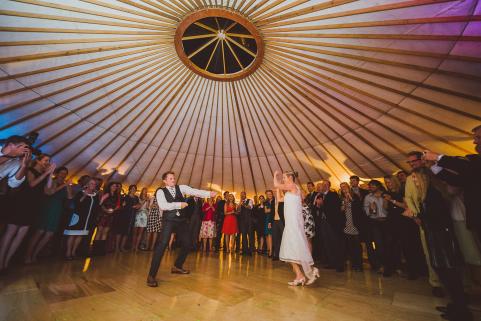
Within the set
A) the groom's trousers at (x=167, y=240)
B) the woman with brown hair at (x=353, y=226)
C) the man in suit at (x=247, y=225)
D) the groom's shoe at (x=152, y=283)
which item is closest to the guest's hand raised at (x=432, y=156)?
the woman with brown hair at (x=353, y=226)

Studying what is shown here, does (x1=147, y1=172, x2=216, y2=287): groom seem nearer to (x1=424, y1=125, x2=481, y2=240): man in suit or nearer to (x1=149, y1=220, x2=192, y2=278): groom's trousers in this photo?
(x1=149, y1=220, x2=192, y2=278): groom's trousers

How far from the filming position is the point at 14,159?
2701mm

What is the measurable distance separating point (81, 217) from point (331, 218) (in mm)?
4985

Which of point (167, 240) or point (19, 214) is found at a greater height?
point (19, 214)

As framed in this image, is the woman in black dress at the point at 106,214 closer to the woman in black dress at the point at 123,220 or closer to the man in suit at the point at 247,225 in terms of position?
the woman in black dress at the point at 123,220

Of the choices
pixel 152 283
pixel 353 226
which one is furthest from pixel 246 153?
pixel 152 283

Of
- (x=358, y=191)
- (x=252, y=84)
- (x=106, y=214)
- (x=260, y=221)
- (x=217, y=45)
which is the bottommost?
(x=106, y=214)

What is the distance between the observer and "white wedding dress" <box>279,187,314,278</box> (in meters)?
2.89

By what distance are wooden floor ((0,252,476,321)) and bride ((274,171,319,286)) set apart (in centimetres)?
18

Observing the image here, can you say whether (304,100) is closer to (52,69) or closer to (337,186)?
(337,186)

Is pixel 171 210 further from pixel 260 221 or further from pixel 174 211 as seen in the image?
pixel 260 221

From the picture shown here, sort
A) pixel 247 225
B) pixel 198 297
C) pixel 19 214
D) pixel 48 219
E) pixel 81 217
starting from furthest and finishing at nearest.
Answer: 1. pixel 247 225
2. pixel 81 217
3. pixel 48 219
4. pixel 19 214
5. pixel 198 297

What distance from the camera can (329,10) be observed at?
392 centimetres

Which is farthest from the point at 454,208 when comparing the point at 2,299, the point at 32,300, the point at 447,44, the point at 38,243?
the point at 38,243
